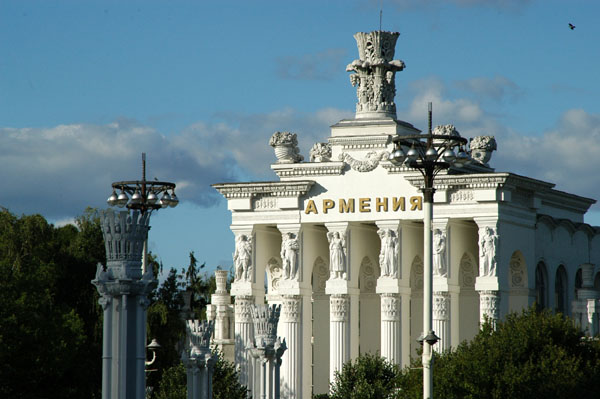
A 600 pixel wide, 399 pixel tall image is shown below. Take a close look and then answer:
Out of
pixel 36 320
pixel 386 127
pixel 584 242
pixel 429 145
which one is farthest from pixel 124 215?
pixel 584 242

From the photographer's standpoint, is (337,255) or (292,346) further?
(292,346)

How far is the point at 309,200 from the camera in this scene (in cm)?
8738

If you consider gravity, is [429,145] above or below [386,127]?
below

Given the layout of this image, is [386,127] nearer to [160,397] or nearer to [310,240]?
[310,240]

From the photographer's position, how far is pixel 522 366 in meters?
66.2

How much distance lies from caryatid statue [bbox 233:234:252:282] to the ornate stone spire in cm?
914

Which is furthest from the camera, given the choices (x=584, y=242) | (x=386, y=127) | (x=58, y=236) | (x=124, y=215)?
(x=58, y=236)

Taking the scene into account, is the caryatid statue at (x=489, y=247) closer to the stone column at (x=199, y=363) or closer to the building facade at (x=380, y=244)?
the building facade at (x=380, y=244)

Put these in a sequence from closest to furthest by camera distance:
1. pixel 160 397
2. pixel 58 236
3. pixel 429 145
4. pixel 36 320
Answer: pixel 429 145, pixel 160 397, pixel 36 320, pixel 58 236

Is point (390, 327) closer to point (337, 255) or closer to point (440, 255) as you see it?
point (337, 255)

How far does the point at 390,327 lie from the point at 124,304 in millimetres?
42317

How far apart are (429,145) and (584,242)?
44.2 m

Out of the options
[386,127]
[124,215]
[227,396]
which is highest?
[386,127]

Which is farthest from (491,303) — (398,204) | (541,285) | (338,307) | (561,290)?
(561,290)
